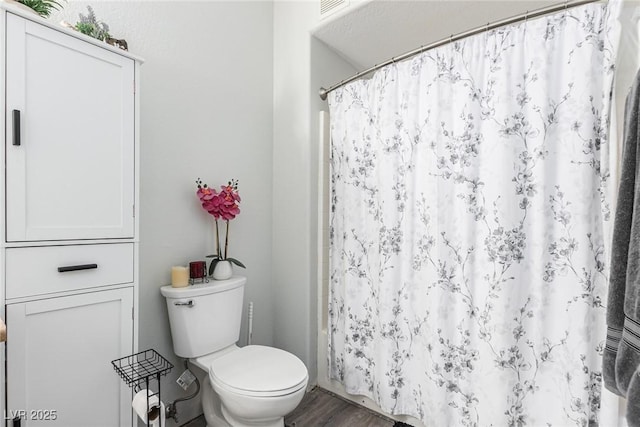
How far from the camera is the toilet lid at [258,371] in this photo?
1.31 metres

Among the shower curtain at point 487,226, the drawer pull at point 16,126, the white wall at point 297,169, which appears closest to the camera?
the drawer pull at point 16,126

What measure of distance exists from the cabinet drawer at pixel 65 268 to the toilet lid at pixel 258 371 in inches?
22.5

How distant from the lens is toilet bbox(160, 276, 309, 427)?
1.29m

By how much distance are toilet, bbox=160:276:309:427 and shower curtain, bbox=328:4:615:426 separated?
585 mm

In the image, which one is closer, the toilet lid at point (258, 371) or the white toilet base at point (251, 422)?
the toilet lid at point (258, 371)

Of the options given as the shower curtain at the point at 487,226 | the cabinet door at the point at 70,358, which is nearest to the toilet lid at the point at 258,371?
the cabinet door at the point at 70,358

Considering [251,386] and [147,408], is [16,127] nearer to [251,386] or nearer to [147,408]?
[147,408]

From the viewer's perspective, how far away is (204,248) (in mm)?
1786

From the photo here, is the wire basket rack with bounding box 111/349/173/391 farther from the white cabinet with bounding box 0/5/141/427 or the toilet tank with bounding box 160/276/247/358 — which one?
the toilet tank with bounding box 160/276/247/358

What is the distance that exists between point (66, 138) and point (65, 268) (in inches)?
16.7

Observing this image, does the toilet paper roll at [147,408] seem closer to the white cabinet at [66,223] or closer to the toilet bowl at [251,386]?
the white cabinet at [66,223]

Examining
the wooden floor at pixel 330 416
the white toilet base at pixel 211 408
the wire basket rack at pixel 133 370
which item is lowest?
the wooden floor at pixel 330 416

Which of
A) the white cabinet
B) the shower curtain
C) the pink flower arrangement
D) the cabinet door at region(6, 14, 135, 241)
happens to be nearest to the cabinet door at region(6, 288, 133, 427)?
the white cabinet

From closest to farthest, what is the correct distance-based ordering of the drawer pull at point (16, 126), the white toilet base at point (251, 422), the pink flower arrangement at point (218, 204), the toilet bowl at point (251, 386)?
1. the drawer pull at point (16, 126)
2. the toilet bowl at point (251, 386)
3. the white toilet base at point (251, 422)
4. the pink flower arrangement at point (218, 204)
